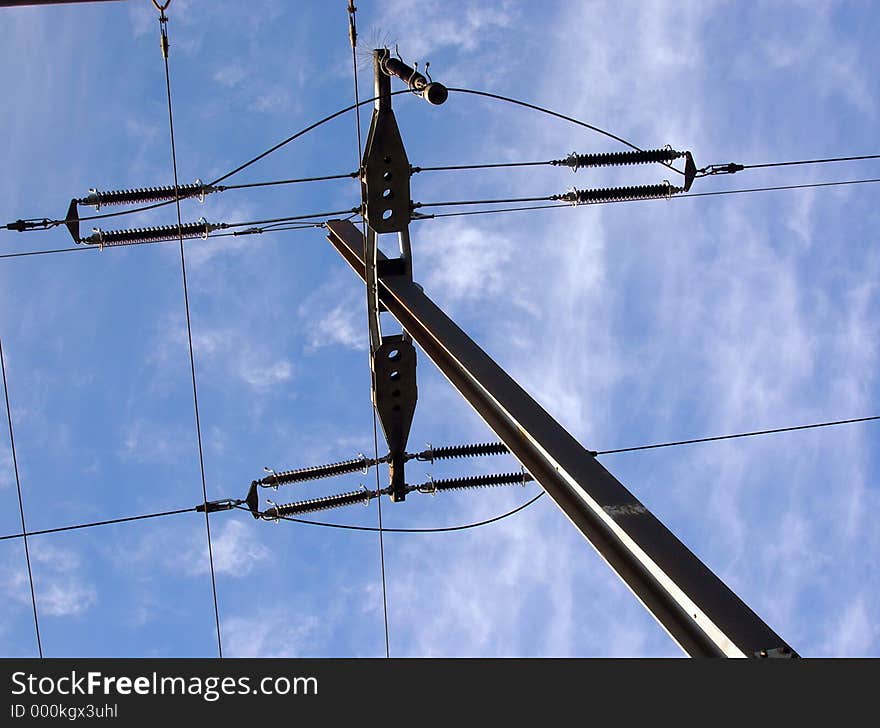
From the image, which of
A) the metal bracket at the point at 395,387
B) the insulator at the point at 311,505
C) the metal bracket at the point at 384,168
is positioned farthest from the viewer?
the insulator at the point at 311,505

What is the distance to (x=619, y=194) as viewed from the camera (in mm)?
12828

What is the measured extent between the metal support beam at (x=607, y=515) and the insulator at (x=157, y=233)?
4.17 m

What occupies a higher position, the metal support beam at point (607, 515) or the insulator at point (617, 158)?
the insulator at point (617, 158)

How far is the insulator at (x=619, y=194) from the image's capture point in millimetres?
12789

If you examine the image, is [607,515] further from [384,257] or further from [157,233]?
[157,233]

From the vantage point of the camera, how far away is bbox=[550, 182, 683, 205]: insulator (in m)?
12.8

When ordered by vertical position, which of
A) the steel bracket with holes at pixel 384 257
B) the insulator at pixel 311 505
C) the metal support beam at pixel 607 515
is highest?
the steel bracket with holes at pixel 384 257

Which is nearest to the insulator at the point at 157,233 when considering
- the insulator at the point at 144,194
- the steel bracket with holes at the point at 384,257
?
the insulator at the point at 144,194

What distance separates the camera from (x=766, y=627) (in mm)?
5160

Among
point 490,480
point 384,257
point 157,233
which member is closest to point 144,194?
point 157,233

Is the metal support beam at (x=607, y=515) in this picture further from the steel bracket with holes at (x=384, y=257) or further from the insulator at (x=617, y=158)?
the insulator at (x=617, y=158)

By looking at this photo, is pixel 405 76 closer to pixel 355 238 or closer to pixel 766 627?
pixel 355 238
